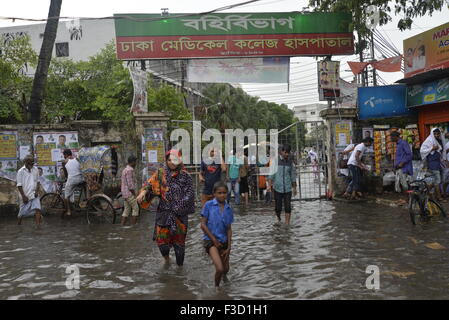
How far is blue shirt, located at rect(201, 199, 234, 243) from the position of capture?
5547mm

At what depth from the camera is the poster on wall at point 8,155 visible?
12852 millimetres

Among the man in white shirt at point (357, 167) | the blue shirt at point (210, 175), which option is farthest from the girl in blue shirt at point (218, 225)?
the man in white shirt at point (357, 167)

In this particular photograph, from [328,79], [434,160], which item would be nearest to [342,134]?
[328,79]

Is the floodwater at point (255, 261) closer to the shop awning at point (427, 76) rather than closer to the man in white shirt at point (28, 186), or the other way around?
the man in white shirt at point (28, 186)

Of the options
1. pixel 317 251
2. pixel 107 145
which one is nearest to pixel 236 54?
pixel 107 145

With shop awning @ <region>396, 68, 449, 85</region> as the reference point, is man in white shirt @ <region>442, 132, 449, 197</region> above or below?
below

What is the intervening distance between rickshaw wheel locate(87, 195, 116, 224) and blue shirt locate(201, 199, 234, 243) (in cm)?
604

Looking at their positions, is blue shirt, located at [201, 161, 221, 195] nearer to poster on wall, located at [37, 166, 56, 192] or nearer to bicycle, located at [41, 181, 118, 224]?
bicycle, located at [41, 181, 118, 224]

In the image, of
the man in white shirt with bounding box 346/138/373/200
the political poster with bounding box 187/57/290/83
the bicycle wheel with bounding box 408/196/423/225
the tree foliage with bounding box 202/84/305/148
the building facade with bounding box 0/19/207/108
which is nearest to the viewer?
the bicycle wheel with bounding box 408/196/423/225

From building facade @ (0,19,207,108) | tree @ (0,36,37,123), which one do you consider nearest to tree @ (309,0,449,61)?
tree @ (0,36,37,123)

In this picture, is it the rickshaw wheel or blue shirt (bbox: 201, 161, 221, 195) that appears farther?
the rickshaw wheel

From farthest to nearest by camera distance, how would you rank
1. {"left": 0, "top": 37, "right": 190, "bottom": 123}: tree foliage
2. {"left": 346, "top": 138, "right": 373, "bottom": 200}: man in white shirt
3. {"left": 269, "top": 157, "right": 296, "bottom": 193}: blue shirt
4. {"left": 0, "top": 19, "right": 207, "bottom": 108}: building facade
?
1. {"left": 0, "top": 19, "right": 207, "bottom": 108}: building facade
2. {"left": 0, "top": 37, "right": 190, "bottom": 123}: tree foliage
3. {"left": 346, "top": 138, "right": 373, "bottom": 200}: man in white shirt
4. {"left": 269, "top": 157, "right": 296, "bottom": 193}: blue shirt

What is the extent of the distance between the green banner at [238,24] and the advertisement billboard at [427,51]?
207cm

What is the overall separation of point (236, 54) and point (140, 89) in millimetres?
3361
